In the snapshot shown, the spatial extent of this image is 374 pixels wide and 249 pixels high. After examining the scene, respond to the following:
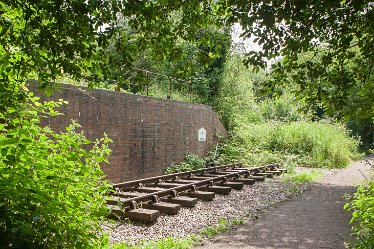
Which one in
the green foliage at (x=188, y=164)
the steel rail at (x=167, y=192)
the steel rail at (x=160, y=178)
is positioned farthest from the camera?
the green foliage at (x=188, y=164)

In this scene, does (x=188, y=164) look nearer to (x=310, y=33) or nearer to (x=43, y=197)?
(x=310, y=33)

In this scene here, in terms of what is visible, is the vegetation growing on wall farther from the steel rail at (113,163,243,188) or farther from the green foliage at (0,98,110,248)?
the steel rail at (113,163,243,188)

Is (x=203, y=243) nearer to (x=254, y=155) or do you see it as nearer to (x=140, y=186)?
(x=140, y=186)

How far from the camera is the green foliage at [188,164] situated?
14.4 meters

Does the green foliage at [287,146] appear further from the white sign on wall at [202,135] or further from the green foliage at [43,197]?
the green foliage at [43,197]

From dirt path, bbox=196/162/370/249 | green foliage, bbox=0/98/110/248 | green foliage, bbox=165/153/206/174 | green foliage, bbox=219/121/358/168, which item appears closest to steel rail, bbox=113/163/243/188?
green foliage, bbox=165/153/206/174

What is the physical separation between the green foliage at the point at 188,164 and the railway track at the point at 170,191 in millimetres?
1139

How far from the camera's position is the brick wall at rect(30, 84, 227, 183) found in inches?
390

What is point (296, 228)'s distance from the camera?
7.39 metres

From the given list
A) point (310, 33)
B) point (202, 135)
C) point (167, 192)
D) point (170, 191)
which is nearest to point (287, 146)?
point (202, 135)

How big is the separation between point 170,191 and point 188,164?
5871 mm

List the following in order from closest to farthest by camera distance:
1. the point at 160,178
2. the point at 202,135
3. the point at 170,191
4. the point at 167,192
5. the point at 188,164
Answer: the point at 167,192
the point at 170,191
the point at 160,178
the point at 188,164
the point at 202,135

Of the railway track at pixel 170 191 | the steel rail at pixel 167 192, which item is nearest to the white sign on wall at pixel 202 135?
the railway track at pixel 170 191

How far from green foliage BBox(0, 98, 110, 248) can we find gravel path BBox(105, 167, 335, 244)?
4.80 feet
